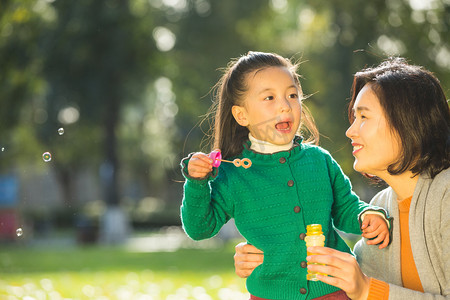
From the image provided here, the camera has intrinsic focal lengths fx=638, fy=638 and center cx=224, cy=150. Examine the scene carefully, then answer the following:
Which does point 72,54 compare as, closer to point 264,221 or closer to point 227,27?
point 227,27

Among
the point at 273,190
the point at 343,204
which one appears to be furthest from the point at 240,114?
the point at 343,204

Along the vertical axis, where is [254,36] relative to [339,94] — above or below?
above

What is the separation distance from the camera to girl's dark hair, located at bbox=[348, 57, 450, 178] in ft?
8.20

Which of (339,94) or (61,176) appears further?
(61,176)

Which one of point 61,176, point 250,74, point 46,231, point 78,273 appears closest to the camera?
point 250,74

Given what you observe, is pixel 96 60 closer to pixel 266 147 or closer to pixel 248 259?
pixel 266 147

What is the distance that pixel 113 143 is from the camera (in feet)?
73.5

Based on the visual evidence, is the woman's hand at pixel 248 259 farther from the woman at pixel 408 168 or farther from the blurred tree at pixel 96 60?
the blurred tree at pixel 96 60

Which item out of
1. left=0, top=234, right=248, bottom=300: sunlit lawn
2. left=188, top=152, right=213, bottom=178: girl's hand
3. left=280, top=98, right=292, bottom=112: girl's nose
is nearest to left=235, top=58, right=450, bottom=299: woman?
left=280, top=98, right=292, bottom=112: girl's nose

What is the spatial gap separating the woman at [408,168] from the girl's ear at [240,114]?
57cm

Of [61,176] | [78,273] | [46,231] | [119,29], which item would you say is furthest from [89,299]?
[61,176]

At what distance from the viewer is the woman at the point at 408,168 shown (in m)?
2.37

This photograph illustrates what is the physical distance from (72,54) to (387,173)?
57.5 feet

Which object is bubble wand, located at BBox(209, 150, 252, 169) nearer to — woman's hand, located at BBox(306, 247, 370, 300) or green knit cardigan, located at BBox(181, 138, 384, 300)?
green knit cardigan, located at BBox(181, 138, 384, 300)
